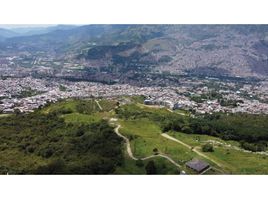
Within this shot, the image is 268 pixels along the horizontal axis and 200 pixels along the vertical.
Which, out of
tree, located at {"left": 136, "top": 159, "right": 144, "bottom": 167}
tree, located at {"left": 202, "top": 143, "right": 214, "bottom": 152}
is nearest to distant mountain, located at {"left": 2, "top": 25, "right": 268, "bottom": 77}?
tree, located at {"left": 202, "top": 143, "right": 214, "bottom": 152}

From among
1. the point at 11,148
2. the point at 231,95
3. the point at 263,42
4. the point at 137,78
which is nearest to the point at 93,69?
the point at 137,78

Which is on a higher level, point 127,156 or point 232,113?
point 127,156

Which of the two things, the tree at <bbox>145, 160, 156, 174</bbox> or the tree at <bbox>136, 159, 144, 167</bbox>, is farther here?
the tree at <bbox>136, 159, 144, 167</bbox>

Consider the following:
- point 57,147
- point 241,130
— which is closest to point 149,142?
point 57,147

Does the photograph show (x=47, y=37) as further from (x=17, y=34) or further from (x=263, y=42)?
(x=263, y=42)

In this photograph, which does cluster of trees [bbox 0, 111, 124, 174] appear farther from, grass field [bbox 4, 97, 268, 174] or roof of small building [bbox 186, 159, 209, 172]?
roof of small building [bbox 186, 159, 209, 172]

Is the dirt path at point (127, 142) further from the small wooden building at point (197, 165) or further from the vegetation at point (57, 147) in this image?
the small wooden building at point (197, 165)
